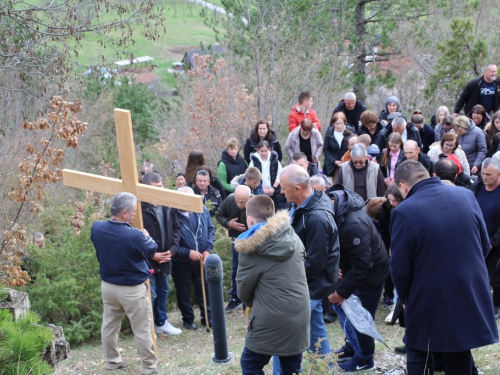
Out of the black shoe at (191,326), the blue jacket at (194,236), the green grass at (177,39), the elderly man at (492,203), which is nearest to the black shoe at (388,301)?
the elderly man at (492,203)

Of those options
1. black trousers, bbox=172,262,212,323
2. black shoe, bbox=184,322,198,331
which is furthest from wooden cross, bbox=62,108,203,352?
black shoe, bbox=184,322,198,331

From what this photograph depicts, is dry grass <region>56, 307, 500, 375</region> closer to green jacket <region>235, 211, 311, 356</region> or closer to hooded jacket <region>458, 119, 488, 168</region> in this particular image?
green jacket <region>235, 211, 311, 356</region>

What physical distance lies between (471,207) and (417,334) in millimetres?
1037

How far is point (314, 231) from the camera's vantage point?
5.45 m

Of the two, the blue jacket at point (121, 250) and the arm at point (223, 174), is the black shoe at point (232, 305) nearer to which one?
the arm at point (223, 174)

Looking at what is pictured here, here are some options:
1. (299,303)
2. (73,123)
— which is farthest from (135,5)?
(299,303)

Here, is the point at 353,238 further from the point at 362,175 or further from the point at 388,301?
the point at 362,175

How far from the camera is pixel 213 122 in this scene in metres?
17.9

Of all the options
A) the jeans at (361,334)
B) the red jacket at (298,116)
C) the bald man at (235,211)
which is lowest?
the jeans at (361,334)

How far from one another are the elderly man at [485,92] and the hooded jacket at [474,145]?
1.85 m

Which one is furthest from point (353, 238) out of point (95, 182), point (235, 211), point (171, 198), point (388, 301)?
point (388, 301)

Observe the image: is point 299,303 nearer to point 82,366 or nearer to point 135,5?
point 82,366

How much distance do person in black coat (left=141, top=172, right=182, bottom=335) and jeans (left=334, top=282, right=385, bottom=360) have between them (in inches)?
110

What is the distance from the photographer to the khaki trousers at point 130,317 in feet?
20.9
